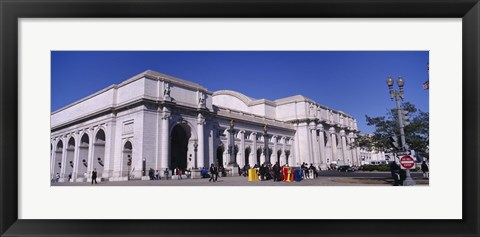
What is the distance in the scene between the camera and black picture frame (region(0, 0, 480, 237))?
859 centimetres

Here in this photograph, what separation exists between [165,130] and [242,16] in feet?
77.4

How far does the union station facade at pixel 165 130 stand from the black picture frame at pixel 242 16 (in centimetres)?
1300

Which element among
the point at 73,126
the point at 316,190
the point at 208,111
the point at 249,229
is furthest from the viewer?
the point at 208,111

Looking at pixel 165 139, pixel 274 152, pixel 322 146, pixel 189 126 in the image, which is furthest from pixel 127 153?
Result: pixel 322 146

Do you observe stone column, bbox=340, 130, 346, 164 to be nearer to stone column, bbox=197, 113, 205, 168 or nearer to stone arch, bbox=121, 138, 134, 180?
stone column, bbox=197, 113, 205, 168

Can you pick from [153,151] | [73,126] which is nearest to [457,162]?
[153,151]

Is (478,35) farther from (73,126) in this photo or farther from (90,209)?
(73,126)

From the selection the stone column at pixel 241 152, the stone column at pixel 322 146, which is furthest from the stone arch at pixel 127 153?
the stone column at pixel 322 146

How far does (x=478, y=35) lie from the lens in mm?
8797

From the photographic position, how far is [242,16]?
29.6 ft

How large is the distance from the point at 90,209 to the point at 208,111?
27249 mm

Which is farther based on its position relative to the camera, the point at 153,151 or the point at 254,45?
the point at 153,151

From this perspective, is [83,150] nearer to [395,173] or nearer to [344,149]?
[395,173]

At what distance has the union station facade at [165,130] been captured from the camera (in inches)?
1134
